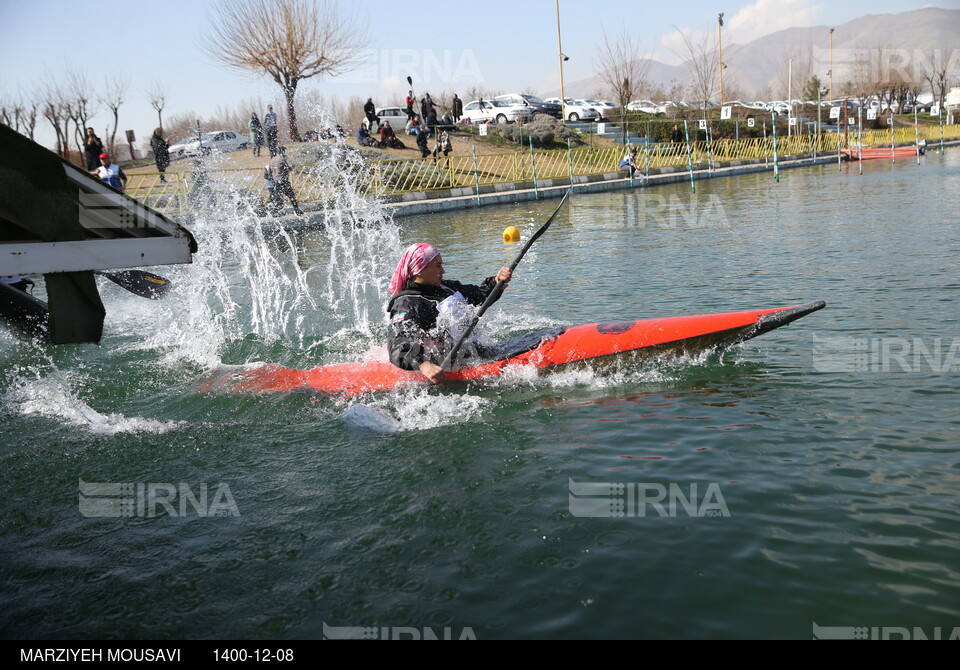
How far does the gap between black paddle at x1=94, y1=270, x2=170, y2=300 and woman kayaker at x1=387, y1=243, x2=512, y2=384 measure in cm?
439

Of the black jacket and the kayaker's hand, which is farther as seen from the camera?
the black jacket

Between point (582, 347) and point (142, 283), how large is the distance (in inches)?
228

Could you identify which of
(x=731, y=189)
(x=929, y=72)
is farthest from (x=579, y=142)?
(x=929, y=72)

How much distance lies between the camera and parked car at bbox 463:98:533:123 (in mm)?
38375

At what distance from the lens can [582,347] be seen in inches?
232

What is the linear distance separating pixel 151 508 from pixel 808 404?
173 inches

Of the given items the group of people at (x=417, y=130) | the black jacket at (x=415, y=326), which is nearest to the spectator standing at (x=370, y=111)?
the group of people at (x=417, y=130)
